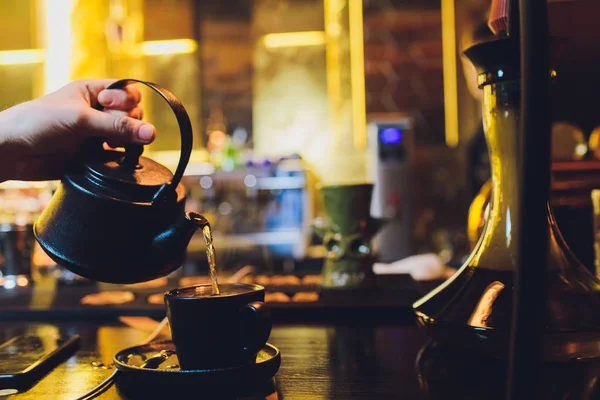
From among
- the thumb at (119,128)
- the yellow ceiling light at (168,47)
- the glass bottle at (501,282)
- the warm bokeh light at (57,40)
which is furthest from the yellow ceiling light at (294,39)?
the glass bottle at (501,282)

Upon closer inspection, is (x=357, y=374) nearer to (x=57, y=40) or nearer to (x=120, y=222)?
(x=120, y=222)

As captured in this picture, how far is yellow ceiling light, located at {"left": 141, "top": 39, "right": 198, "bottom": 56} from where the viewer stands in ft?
14.2

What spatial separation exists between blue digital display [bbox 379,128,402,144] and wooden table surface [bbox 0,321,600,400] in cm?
276

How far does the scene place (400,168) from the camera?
3.40m

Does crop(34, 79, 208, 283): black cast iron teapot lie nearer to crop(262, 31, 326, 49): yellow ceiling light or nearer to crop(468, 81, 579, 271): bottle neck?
crop(468, 81, 579, 271): bottle neck

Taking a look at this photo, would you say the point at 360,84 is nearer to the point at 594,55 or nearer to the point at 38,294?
the point at 594,55

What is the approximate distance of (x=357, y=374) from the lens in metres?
0.51

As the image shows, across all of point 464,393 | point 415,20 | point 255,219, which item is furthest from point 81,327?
point 415,20

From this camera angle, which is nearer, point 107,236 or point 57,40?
point 107,236

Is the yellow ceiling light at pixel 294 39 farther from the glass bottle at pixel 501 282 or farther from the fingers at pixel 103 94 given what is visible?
the glass bottle at pixel 501 282

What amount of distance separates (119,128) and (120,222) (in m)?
0.17

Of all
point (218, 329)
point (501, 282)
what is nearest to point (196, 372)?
point (218, 329)

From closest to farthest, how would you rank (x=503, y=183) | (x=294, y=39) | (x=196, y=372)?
(x=196, y=372), (x=503, y=183), (x=294, y=39)

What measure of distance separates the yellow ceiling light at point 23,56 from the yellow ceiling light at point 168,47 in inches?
31.7
